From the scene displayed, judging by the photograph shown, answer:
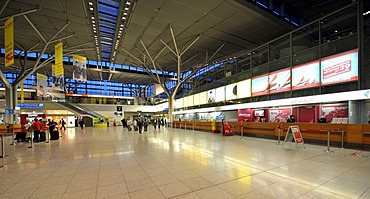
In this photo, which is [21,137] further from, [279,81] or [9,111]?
[279,81]

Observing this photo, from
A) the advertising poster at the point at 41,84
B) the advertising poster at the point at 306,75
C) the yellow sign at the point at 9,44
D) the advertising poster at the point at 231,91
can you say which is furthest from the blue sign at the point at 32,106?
the advertising poster at the point at 306,75

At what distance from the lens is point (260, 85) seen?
15180 mm

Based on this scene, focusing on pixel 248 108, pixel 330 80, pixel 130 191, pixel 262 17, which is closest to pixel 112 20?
pixel 262 17

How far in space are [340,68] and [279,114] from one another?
5207 mm

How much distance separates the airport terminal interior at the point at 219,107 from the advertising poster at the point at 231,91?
0.16m

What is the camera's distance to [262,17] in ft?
48.5

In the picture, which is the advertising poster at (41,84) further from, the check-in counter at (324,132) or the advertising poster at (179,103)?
the check-in counter at (324,132)

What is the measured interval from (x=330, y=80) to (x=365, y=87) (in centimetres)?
165

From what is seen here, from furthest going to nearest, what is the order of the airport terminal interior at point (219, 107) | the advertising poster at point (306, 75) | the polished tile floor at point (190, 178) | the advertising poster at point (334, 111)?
the advertising poster at point (306, 75)
the advertising poster at point (334, 111)
the airport terminal interior at point (219, 107)
the polished tile floor at point (190, 178)

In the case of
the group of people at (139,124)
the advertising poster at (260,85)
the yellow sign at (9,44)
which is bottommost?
the group of people at (139,124)

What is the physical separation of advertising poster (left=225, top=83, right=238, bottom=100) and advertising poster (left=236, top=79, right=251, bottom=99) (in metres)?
0.46

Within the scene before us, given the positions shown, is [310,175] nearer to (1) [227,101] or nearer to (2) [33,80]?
(1) [227,101]

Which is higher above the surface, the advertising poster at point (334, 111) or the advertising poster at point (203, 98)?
the advertising poster at point (203, 98)

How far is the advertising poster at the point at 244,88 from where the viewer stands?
16359mm
